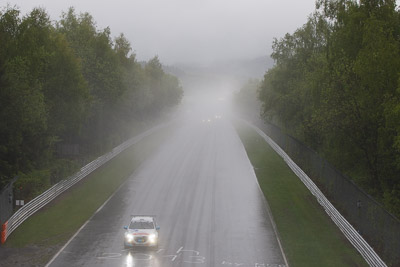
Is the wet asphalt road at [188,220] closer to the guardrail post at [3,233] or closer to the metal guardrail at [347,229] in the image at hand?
the guardrail post at [3,233]

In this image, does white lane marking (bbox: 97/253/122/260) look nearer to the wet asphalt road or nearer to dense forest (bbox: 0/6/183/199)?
the wet asphalt road

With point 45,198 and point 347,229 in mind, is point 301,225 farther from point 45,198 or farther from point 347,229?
point 45,198

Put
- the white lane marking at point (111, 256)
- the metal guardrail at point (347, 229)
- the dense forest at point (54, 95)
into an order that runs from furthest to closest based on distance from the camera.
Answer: the dense forest at point (54, 95) → the white lane marking at point (111, 256) → the metal guardrail at point (347, 229)

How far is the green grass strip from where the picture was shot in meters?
27.3

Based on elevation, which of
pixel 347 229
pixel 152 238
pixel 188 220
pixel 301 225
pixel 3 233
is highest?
pixel 152 238

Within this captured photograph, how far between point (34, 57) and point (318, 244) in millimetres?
33732

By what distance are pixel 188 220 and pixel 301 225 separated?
7.50 m

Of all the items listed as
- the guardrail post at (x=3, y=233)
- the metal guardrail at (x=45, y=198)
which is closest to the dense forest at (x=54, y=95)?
the metal guardrail at (x=45, y=198)

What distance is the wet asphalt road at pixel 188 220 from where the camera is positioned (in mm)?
26547

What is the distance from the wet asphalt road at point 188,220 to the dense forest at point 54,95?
8272mm

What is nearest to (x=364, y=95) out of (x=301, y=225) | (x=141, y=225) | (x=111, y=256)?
(x=301, y=225)

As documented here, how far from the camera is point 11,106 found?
4216 cm

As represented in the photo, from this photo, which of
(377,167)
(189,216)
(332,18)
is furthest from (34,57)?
(377,167)

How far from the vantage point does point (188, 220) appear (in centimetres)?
3491
